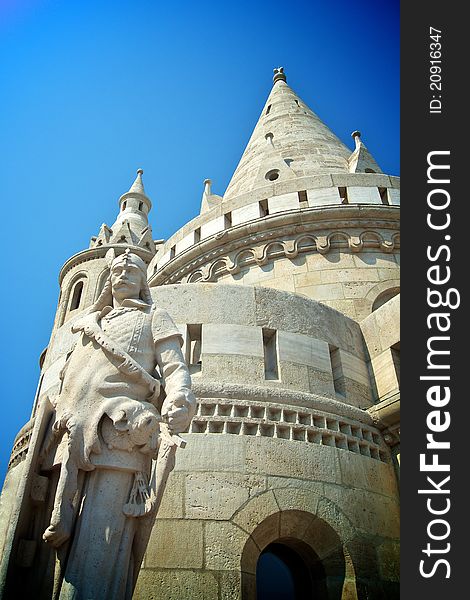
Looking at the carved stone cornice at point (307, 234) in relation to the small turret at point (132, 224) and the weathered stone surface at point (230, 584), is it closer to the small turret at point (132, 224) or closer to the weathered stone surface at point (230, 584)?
the weathered stone surface at point (230, 584)

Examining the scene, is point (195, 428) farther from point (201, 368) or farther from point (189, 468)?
point (201, 368)

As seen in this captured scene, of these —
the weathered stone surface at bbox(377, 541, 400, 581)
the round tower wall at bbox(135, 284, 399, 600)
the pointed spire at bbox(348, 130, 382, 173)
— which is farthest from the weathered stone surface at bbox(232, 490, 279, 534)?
the pointed spire at bbox(348, 130, 382, 173)

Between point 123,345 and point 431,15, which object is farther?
point 431,15

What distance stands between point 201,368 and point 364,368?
2864mm

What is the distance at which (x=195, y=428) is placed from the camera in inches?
250

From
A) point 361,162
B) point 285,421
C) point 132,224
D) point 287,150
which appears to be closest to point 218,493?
point 285,421

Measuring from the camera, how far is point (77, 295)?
21.8m

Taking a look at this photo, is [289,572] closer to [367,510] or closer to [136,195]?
[367,510]

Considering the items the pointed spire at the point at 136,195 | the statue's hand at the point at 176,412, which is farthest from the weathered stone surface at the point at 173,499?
the pointed spire at the point at 136,195

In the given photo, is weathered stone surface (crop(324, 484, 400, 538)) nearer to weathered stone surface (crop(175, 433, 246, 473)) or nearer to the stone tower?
the stone tower

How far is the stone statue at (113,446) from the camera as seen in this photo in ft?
11.7

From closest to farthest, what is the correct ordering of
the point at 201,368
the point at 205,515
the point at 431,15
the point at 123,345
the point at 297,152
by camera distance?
the point at 123,345 < the point at 431,15 < the point at 205,515 < the point at 201,368 < the point at 297,152

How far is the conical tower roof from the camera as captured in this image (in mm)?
14758

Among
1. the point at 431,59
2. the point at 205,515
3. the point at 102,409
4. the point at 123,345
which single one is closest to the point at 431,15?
the point at 431,59
